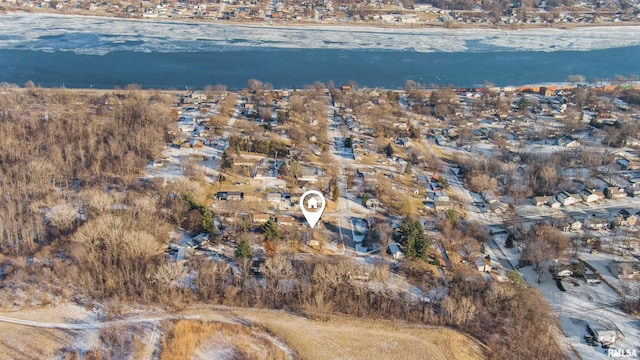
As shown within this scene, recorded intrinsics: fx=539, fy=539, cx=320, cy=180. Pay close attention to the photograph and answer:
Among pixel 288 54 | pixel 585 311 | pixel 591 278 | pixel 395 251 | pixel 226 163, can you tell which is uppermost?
pixel 288 54

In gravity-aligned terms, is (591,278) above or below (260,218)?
below

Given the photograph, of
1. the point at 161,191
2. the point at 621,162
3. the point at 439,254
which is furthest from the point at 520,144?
the point at 161,191

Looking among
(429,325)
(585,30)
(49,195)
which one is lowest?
(429,325)

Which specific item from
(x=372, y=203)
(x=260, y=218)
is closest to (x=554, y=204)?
(x=372, y=203)

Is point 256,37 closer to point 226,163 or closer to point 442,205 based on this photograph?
point 226,163

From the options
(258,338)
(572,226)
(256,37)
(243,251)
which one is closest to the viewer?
(258,338)

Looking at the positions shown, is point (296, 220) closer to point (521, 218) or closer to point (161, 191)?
point (161, 191)
